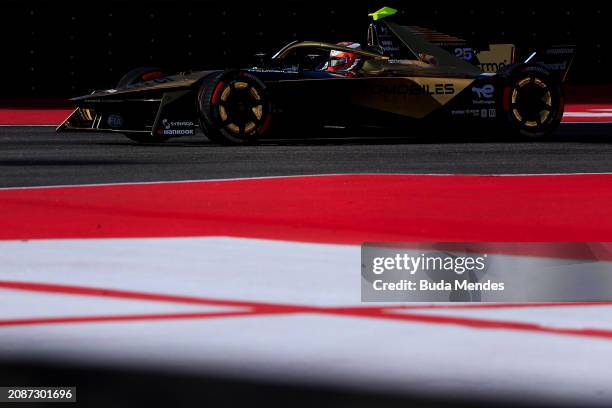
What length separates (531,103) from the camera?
12.8m

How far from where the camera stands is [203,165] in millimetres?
10500

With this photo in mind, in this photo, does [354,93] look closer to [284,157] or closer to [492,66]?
[284,157]

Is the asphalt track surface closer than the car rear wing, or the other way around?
the asphalt track surface

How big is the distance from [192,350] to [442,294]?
1.16 m

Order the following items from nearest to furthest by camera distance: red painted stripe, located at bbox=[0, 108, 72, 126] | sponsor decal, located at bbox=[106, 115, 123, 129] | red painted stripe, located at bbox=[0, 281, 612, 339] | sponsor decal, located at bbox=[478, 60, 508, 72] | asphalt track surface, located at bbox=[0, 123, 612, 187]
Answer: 1. red painted stripe, located at bbox=[0, 281, 612, 339]
2. asphalt track surface, located at bbox=[0, 123, 612, 187]
3. sponsor decal, located at bbox=[106, 115, 123, 129]
4. sponsor decal, located at bbox=[478, 60, 508, 72]
5. red painted stripe, located at bbox=[0, 108, 72, 126]

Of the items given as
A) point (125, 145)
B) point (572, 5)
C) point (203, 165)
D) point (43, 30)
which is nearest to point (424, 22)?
point (572, 5)

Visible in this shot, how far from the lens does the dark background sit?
2131 centimetres

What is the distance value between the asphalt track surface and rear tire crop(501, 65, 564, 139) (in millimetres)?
155

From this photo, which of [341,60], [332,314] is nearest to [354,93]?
[341,60]

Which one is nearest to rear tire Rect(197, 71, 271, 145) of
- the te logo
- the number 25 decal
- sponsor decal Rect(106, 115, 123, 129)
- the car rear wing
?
sponsor decal Rect(106, 115, 123, 129)

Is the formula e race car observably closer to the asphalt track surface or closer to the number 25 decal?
the number 25 decal

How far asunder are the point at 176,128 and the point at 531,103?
334 cm

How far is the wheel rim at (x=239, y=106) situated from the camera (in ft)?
38.3

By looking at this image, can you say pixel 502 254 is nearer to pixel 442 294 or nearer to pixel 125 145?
pixel 442 294
